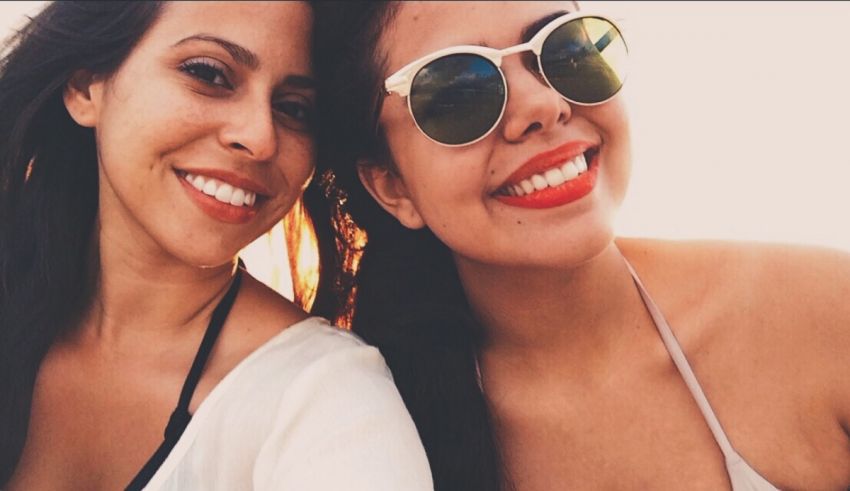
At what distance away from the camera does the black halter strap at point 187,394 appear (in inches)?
72.6

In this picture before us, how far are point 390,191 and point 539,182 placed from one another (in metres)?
0.50

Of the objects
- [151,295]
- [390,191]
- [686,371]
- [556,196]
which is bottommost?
[686,371]

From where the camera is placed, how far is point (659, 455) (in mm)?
2025

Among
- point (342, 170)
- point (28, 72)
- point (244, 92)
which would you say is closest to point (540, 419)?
point (342, 170)

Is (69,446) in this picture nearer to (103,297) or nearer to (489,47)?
(103,297)

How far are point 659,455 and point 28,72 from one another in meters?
2.03

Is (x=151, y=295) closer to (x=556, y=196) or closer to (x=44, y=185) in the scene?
(x=44, y=185)

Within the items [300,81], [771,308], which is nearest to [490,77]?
[300,81]

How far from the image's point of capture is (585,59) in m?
1.86

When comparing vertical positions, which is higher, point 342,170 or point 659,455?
point 342,170

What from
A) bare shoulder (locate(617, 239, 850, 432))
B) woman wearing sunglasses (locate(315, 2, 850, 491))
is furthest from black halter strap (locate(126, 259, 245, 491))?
bare shoulder (locate(617, 239, 850, 432))

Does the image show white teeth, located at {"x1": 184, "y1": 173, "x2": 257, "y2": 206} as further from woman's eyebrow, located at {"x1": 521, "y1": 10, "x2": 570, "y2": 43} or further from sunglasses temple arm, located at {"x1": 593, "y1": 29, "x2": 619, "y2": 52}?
sunglasses temple arm, located at {"x1": 593, "y1": 29, "x2": 619, "y2": 52}

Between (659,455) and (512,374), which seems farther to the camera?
(512,374)

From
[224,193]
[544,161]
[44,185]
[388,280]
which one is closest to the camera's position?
[544,161]
